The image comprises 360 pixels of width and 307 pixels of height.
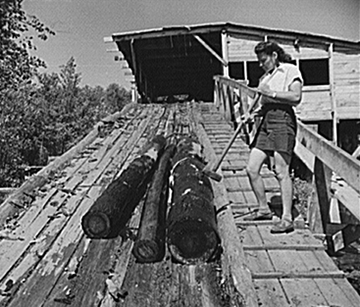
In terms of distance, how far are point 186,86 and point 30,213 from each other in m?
16.3

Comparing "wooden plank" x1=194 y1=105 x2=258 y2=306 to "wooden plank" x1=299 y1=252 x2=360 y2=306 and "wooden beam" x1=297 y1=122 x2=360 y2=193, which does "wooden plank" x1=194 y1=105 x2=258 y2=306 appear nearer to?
"wooden plank" x1=299 y1=252 x2=360 y2=306

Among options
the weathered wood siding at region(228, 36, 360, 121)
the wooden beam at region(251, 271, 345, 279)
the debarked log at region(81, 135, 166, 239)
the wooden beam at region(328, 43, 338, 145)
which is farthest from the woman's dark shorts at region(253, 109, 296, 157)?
the wooden beam at region(328, 43, 338, 145)

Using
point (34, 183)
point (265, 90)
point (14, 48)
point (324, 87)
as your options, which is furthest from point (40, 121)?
point (265, 90)

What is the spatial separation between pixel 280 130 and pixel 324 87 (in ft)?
38.3

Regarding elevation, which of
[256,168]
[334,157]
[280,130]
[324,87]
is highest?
[324,87]

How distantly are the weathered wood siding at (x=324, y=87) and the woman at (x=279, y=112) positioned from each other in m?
11.2

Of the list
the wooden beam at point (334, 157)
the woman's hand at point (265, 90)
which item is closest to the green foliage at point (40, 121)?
the wooden beam at point (334, 157)

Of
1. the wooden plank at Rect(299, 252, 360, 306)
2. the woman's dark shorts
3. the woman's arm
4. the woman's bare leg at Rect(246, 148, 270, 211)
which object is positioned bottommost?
the wooden plank at Rect(299, 252, 360, 306)

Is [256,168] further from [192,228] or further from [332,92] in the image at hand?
[332,92]

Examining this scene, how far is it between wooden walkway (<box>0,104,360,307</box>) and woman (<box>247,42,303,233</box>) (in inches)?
15.4

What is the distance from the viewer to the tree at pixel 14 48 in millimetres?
16625

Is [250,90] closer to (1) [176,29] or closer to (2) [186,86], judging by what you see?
(1) [176,29]

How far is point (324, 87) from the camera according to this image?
591 inches

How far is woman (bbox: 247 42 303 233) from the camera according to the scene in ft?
12.6
